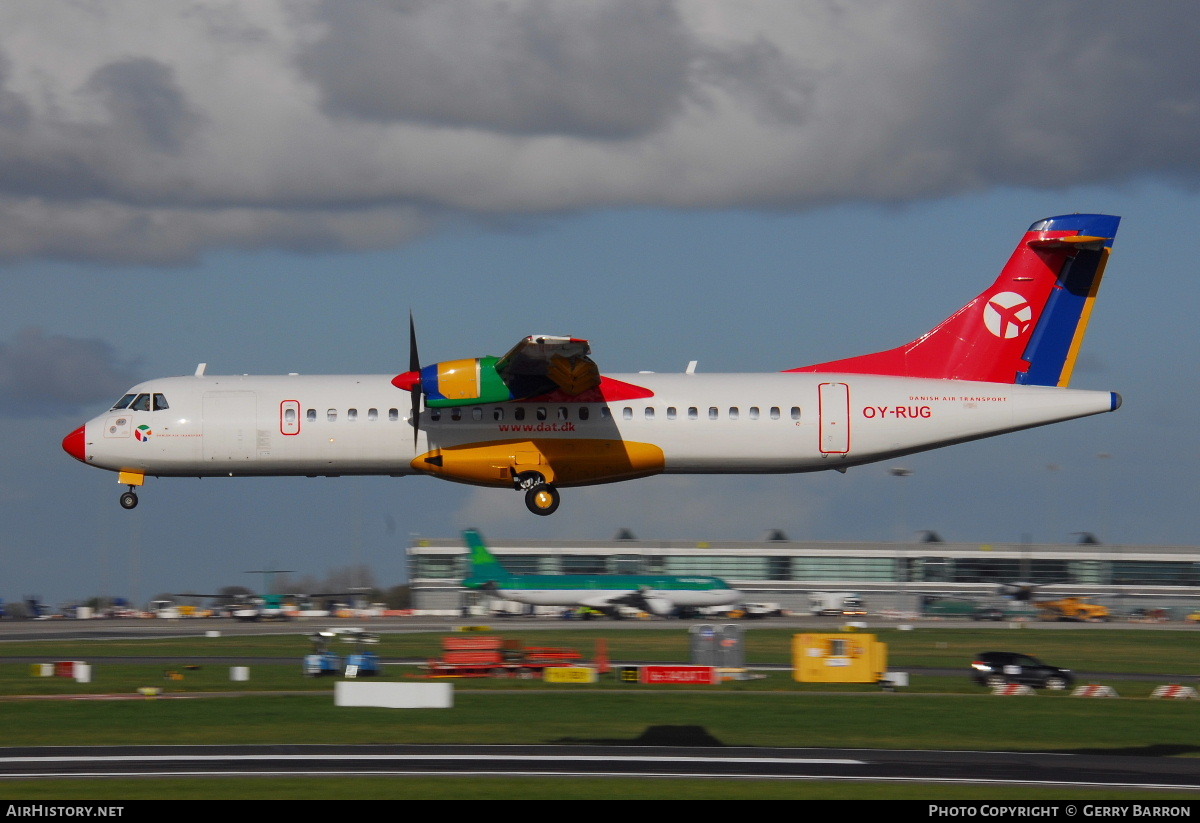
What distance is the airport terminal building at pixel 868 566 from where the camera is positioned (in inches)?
3533

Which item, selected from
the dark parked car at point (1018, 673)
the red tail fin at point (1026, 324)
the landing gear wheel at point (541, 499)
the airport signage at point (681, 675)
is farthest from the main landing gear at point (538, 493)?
the dark parked car at point (1018, 673)

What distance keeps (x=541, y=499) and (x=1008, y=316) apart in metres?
13.0

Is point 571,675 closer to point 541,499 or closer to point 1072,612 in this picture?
point 541,499

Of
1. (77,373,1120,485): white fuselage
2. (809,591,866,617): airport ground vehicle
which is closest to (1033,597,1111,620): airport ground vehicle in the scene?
(809,591,866,617): airport ground vehicle

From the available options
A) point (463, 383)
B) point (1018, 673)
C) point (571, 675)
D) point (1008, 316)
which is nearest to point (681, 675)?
point (571, 675)

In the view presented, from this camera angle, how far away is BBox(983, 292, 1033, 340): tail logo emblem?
34281mm

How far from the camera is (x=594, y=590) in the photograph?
2263 inches

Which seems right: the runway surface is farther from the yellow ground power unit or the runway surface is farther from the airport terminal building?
the airport terminal building

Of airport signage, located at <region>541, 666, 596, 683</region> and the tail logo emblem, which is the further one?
the tail logo emblem

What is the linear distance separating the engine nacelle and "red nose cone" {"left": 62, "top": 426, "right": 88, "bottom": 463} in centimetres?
954

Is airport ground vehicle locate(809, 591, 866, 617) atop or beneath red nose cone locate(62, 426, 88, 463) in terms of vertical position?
beneath
